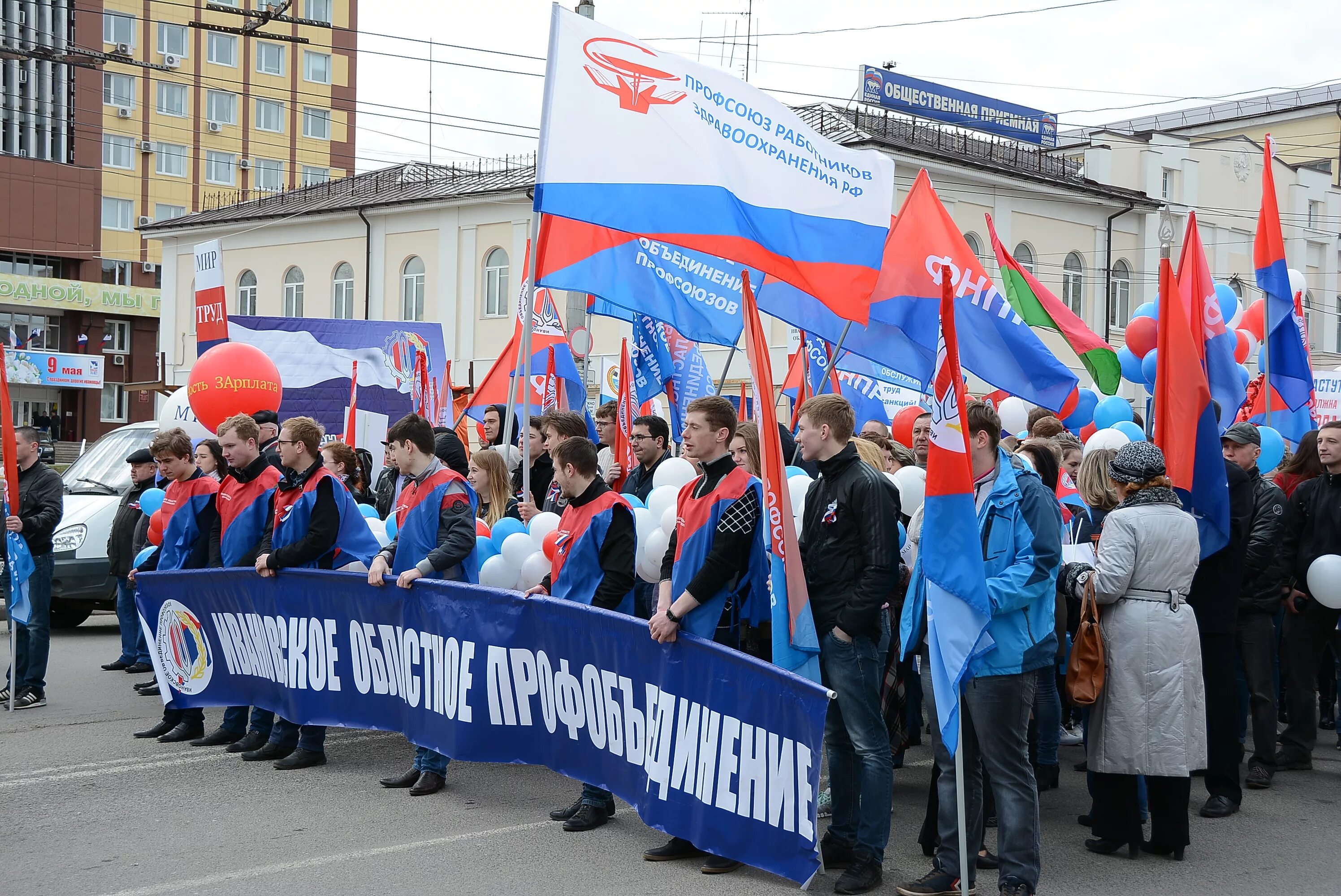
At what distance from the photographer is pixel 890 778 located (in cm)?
577

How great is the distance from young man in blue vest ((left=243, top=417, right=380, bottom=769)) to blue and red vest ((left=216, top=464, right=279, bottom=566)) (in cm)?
20

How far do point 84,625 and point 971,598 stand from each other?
38.1 feet

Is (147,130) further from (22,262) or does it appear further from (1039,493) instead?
(1039,493)

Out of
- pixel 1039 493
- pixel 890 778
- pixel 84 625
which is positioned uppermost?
pixel 1039 493

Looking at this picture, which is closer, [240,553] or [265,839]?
[265,839]

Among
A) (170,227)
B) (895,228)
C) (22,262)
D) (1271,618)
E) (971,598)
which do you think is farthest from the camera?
(22,262)

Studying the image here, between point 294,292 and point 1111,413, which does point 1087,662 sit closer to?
point 1111,413

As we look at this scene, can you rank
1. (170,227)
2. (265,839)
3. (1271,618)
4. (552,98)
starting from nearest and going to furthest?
1. (265,839)
2. (552,98)
3. (1271,618)
4. (170,227)

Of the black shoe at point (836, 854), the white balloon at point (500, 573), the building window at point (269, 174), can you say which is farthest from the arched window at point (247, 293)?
the black shoe at point (836, 854)

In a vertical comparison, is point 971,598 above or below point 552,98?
below

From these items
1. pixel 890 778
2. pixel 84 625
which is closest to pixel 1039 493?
pixel 890 778

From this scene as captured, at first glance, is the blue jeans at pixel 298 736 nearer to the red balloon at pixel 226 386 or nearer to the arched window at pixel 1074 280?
the red balloon at pixel 226 386

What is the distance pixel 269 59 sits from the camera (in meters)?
62.1

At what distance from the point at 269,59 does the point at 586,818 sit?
61372 mm
